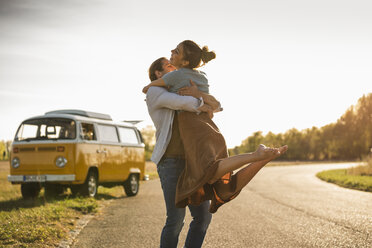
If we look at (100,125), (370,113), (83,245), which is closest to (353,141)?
(370,113)

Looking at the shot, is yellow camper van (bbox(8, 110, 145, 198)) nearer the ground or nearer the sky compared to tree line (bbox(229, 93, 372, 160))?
nearer the ground

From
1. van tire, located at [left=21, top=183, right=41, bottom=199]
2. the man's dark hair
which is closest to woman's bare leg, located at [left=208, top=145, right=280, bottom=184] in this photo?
the man's dark hair

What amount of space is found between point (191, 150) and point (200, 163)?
0.13 meters

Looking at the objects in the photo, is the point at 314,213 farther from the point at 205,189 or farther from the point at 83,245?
the point at 205,189

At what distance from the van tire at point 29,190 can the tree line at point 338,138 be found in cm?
5427

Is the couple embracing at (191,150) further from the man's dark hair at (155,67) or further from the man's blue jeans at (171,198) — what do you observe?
the man's dark hair at (155,67)

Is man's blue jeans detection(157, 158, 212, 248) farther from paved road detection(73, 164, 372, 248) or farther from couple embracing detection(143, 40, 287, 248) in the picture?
paved road detection(73, 164, 372, 248)

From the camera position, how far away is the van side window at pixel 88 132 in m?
11.7

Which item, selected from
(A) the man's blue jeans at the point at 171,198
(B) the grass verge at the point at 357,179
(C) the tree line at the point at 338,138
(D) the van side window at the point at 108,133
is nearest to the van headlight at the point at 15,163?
(D) the van side window at the point at 108,133

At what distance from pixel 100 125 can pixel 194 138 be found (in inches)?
384

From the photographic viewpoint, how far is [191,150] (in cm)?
321

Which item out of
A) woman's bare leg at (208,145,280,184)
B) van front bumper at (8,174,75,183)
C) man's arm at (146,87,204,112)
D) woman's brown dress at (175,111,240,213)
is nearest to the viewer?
woman's bare leg at (208,145,280,184)

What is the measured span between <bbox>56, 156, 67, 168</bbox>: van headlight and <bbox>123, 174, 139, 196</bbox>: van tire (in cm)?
296

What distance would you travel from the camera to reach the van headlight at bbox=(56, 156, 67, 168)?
11062mm
